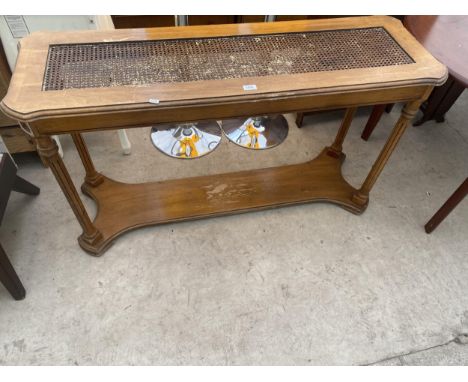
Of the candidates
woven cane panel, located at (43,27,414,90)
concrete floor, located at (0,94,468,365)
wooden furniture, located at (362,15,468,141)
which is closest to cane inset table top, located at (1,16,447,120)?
woven cane panel, located at (43,27,414,90)

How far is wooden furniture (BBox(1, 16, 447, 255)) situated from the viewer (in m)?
1.00

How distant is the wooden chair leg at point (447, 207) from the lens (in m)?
1.48

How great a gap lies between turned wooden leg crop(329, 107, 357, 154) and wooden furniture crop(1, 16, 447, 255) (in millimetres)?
328

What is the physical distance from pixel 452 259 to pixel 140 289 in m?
1.36

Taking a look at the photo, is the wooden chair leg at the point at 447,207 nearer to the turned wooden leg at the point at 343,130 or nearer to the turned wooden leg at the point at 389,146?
the turned wooden leg at the point at 389,146

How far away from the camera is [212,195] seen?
5.55 ft

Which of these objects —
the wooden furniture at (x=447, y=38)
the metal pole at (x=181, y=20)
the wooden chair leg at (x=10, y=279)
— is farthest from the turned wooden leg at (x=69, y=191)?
the wooden furniture at (x=447, y=38)

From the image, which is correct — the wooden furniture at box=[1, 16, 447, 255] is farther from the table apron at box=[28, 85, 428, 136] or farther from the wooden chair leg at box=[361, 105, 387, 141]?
the wooden chair leg at box=[361, 105, 387, 141]

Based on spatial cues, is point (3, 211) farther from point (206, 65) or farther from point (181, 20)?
point (181, 20)

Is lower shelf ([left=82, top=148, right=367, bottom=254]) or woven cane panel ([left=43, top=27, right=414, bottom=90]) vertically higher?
woven cane panel ([left=43, top=27, right=414, bottom=90])

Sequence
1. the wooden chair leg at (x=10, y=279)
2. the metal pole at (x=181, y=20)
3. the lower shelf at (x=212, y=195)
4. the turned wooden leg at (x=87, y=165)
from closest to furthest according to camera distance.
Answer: the wooden chair leg at (x=10, y=279) < the turned wooden leg at (x=87, y=165) < the lower shelf at (x=212, y=195) < the metal pole at (x=181, y=20)

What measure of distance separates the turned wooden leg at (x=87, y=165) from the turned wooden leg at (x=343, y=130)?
1.19 meters

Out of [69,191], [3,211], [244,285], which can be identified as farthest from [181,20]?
[244,285]

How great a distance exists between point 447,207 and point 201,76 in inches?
48.0
